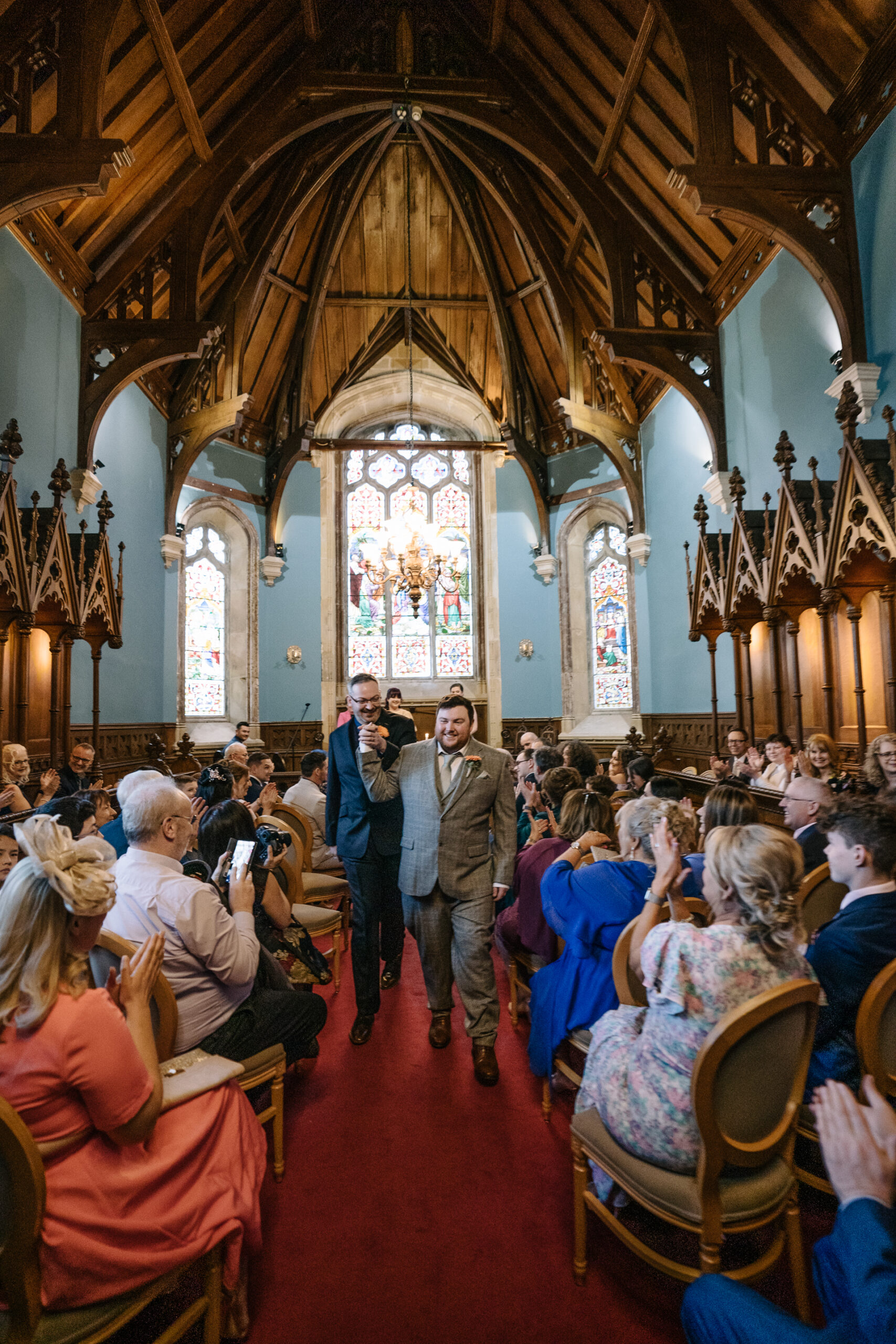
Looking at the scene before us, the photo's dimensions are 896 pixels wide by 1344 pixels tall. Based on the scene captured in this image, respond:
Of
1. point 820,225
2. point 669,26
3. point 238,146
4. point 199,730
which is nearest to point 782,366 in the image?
point 820,225

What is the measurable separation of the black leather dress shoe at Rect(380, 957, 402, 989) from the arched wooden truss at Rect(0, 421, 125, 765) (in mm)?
4102

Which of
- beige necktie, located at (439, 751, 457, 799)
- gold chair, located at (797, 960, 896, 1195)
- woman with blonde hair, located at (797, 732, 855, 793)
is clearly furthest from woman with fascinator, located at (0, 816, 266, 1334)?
woman with blonde hair, located at (797, 732, 855, 793)

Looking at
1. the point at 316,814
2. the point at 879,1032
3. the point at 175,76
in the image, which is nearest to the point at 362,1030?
the point at 316,814

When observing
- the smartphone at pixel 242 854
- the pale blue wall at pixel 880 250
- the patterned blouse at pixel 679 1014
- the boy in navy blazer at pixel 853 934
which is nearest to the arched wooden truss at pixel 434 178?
the pale blue wall at pixel 880 250

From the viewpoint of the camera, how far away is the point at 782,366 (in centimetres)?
743

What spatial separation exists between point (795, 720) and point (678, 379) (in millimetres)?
4199

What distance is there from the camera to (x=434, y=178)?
1144cm

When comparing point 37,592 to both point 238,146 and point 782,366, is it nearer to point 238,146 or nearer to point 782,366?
point 238,146

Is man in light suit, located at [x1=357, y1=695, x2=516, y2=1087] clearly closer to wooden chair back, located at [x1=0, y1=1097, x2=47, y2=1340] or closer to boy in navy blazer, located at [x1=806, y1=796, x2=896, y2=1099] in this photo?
boy in navy blazer, located at [x1=806, y1=796, x2=896, y2=1099]

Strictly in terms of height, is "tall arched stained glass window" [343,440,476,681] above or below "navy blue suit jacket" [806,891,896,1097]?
above

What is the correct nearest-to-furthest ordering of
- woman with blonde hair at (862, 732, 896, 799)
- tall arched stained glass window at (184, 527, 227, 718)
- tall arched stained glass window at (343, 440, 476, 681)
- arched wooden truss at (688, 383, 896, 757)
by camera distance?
woman with blonde hair at (862, 732, 896, 799)
arched wooden truss at (688, 383, 896, 757)
tall arched stained glass window at (184, 527, 227, 718)
tall arched stained glass window at (343, 440, 476, 681)

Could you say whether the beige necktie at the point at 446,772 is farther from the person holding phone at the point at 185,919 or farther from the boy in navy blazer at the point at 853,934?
the boy in navy blazer at the point at 853,934

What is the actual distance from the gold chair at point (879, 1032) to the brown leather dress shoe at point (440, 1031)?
1719 mm

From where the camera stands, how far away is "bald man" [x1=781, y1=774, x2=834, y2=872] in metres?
3.13
